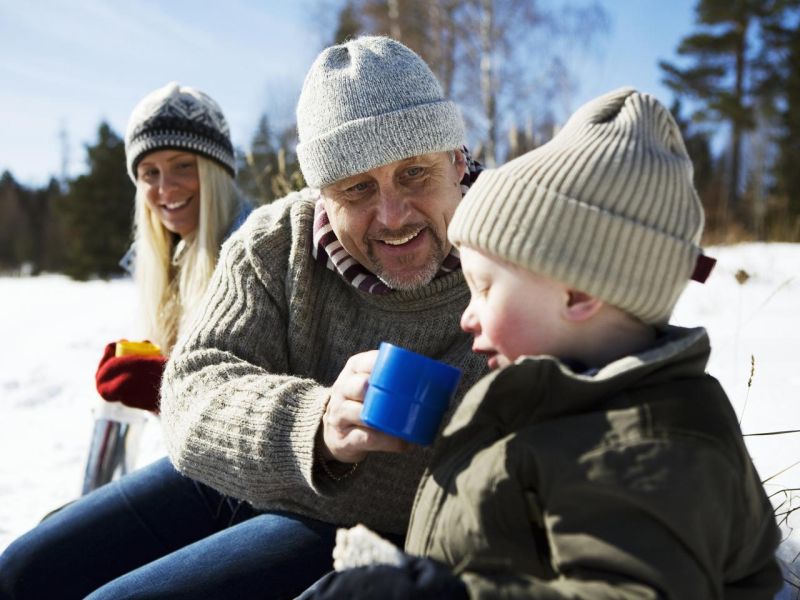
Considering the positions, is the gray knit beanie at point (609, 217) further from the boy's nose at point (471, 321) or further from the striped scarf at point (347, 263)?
the striped scarf at point (347, 263)

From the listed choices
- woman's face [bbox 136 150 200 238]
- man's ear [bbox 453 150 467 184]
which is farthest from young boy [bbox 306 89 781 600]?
woman's face [bbox 136 150 200 238]

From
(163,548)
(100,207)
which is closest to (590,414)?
(163,548)

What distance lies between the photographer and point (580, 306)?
1124 millimetres

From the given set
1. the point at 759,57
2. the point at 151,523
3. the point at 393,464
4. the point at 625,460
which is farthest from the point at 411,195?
the point at 759,57

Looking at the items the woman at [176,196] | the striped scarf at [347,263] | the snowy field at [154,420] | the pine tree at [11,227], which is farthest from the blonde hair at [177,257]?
the pine tree at [11,227]

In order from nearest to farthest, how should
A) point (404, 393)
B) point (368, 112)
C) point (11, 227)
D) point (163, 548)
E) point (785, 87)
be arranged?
point (404, 393), point (368, 112), point (163, 548), point (785, 87), point (11, 227)

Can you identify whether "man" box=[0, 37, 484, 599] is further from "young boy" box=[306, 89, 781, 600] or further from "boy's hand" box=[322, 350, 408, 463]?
"young boy" box=[306, 89, 781, 600]

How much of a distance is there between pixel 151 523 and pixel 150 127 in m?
2.01

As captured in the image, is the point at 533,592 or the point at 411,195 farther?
the point at 411,195

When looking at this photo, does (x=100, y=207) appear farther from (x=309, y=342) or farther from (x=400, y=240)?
(x=400, y=240)

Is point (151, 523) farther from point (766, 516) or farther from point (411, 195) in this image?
point (766, 516)

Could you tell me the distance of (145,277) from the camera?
11.2ft

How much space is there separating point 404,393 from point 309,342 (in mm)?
759

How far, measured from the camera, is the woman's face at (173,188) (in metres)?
3.37
